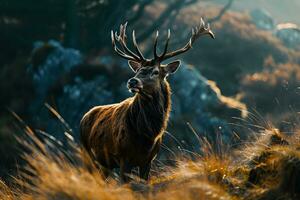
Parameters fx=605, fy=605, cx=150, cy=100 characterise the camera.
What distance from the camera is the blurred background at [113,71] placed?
2136cm

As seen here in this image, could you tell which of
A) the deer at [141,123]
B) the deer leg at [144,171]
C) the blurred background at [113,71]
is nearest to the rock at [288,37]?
the blurred background at [113,71]

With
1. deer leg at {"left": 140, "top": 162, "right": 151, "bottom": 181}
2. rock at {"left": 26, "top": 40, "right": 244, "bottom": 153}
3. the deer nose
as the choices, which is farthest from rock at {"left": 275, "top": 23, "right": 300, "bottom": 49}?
the deer nose

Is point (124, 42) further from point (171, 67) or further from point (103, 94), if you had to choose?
point (103, 94)

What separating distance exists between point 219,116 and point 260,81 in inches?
288

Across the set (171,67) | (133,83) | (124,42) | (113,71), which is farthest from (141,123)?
(113,71)

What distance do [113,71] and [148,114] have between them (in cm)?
1538

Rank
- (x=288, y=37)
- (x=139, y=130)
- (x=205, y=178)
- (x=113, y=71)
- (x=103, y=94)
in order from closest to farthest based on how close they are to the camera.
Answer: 1. (x=205, y=178)
2. (x=139, y=130)
3. (x=103, y=94)
4. (x=113, y=71)
5. (x=288, y=37)

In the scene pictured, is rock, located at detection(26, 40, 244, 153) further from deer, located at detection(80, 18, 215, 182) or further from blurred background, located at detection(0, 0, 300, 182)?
deer, located at detection(80, 18, 215, 182)

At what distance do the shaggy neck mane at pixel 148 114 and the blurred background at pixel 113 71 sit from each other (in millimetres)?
6772

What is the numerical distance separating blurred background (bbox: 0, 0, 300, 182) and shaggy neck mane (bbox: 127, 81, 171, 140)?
22.2 ft

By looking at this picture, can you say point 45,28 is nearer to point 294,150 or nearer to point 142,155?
point 142,155

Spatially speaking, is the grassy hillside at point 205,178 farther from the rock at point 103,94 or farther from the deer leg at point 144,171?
the rock at point 103,94

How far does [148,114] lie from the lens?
852 cm

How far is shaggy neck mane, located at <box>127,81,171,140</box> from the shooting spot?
8453mm
